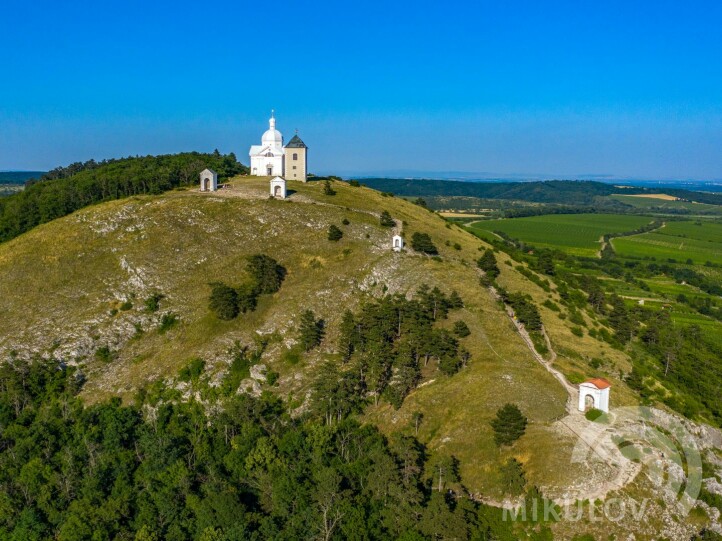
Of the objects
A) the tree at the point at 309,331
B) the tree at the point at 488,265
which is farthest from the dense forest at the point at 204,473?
the tree at the point at 488,265

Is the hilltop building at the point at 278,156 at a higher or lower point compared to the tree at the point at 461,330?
higher

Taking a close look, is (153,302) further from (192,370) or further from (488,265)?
(488,265)

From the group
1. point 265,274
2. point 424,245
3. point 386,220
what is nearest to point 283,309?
point 265,274

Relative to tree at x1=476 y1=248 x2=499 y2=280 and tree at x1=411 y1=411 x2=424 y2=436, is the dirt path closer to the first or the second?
tree at x1=411 y1=411 x2=424 y2=436

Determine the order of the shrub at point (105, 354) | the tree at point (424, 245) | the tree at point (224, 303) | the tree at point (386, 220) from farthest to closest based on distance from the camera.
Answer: the tree at point (386, 220) → the tree at point (424, 245) → the tree at point (224, 303) → the shrub at point (105, 354)

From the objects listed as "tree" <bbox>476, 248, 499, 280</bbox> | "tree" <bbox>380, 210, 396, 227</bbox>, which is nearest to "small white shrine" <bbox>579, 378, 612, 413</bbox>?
"tree" <bbox>476, 248, 499, 280</bbox>

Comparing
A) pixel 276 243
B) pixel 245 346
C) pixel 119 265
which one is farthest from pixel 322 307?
pixel 119 265

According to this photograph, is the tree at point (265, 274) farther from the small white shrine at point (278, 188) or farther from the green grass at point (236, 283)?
the small white shrine at point (278, 188)
